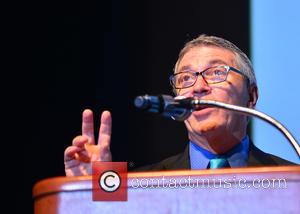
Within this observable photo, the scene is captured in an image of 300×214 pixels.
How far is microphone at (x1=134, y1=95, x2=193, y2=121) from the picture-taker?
0.93m

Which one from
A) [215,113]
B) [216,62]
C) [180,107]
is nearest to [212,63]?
[216,62]

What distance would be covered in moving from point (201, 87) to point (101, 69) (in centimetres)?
71

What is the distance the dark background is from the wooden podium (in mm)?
1191

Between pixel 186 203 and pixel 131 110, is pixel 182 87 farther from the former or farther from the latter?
pixel 186 203

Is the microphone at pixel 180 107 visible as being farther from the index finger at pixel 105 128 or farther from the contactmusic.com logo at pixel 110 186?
the index finger at pixel 105 128

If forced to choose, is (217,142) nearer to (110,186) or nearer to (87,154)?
(87,154)

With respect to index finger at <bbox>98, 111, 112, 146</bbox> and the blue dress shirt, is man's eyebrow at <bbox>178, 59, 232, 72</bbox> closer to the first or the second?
the blue dress shirt

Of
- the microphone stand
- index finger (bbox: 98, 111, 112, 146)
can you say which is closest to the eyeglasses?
index finger (bbox: 98, 111, 112, 146)

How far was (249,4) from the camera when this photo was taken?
6.77 feet

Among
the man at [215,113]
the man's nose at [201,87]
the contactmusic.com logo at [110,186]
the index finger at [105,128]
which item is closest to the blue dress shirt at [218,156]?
the man at [215,113]

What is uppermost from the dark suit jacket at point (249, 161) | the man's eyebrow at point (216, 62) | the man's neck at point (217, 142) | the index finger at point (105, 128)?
the man's eyebrow at point (216, 62)

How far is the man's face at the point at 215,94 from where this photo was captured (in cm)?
156

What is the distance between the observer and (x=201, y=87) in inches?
61.9

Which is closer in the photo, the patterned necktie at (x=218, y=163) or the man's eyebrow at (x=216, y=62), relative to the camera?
the patterned necktie at (x=218, y=163)
